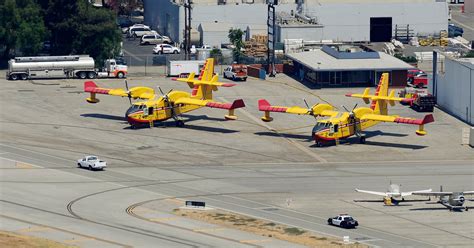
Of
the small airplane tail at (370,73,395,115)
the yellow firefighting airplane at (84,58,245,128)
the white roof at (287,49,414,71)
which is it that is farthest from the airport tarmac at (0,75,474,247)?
the white roof at (287,49,414,71)

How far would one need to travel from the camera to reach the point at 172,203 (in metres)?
116

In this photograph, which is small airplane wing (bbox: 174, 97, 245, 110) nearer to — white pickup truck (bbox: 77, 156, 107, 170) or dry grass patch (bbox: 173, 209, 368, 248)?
white pickup truck (bbox: 77, 156, 107, 170)

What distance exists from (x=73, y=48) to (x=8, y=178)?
65864 mm

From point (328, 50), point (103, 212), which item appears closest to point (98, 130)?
point (103, 212)

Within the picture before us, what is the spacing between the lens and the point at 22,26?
183750mm

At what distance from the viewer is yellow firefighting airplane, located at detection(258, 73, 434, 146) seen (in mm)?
139125

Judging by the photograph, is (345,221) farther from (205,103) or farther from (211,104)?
(205,103)

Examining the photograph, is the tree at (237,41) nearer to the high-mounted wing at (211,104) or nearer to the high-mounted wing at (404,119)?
the high-mounted wing at (211,104)

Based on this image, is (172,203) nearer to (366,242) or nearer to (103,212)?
(103,212)

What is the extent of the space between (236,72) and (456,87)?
112 ft

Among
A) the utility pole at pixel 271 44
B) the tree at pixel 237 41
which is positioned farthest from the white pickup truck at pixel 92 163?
the tree at pixel 237 41

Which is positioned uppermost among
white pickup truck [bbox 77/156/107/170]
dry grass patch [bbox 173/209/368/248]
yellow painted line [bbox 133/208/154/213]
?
white pickup truck [bbox 77/156/107/170]

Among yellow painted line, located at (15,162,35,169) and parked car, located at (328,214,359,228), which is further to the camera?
yellow painted line, located at (15,162,35,169)

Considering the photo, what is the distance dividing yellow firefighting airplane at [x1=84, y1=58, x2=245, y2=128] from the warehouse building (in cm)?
2346
